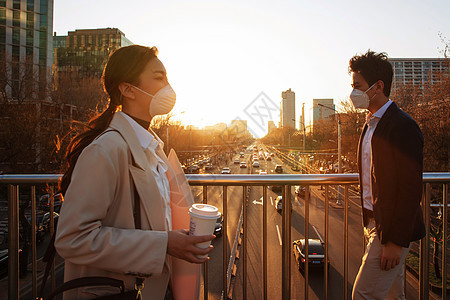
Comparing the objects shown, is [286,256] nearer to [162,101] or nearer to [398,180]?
[398,180]

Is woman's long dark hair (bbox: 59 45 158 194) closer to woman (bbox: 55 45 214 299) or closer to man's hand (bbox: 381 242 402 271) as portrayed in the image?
woman (bbox: 55 45 214 299)

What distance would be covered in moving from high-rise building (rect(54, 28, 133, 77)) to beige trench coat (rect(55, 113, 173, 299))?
66.6m

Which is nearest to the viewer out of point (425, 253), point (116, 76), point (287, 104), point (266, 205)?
point (116, 76)

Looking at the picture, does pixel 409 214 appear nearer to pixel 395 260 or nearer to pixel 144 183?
pixel 395 260

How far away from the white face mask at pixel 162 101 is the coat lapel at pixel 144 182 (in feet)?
0.78

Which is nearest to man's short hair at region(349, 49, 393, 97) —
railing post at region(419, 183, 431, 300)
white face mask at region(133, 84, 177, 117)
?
railing post at region(419, 183, 431, 300)

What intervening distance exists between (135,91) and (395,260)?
1.81 meters

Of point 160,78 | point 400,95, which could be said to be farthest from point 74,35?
point 160,78

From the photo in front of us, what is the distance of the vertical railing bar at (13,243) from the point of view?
214cm

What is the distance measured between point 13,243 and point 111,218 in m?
1.55

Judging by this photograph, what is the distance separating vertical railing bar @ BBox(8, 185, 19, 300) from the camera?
214cm

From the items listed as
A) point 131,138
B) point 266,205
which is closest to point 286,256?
point 266,205

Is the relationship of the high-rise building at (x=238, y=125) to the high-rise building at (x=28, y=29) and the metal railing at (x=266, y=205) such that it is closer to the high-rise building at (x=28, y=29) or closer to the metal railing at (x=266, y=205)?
the metal railing at (x=266, y=205)

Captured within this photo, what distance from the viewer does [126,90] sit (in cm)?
147
